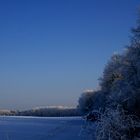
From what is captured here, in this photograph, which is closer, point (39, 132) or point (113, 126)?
point (113, 126)

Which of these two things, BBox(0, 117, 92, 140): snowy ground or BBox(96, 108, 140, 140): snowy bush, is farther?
BBox(0, 117, 92, 140): snowy ground

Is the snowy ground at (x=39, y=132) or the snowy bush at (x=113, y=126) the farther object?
the snowy ground at (x=39, y=132)

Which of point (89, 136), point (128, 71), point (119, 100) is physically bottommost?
point (89, 136)

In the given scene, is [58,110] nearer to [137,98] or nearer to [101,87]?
[101,87]

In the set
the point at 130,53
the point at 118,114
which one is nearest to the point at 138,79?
the point at 130,53

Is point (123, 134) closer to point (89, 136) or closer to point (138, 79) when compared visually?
point (89, 136)

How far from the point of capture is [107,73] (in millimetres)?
48781

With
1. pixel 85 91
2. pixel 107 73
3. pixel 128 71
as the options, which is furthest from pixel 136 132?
pixel 85 91

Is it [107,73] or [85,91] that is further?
[85,91]

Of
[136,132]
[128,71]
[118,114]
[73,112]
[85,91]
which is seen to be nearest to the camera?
[118,114]

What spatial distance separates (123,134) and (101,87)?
3265cm

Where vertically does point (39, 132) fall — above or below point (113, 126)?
below

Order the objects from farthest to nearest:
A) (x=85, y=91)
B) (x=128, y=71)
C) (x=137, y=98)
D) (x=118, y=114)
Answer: (x=85, y=91)
(x=128, y=71)
(x=137, y=98)
(x=118, y=114)

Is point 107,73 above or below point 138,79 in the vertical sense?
above
